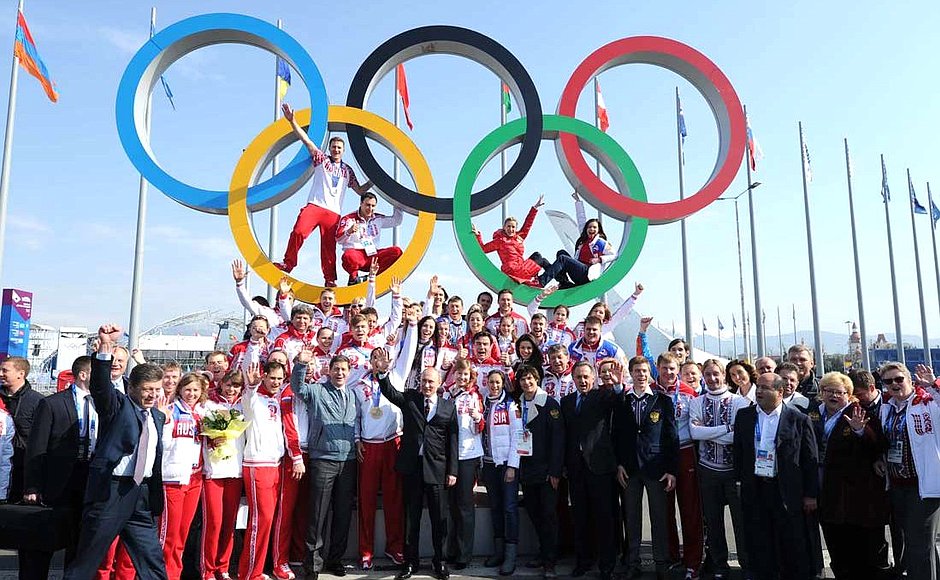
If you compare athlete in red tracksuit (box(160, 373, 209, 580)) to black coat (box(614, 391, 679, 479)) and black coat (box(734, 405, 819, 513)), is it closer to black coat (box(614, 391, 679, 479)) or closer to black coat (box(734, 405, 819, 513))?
black coat (box(614, 391, 679, 479))

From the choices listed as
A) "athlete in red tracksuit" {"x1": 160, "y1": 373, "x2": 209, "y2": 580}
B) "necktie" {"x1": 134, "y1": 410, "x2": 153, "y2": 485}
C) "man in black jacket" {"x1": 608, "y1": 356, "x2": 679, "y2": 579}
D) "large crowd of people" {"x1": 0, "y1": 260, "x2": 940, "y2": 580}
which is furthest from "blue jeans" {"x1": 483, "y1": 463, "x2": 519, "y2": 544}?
"necktie" {"x1": 134, "y1": 410, "x2": 153, "y2": 485}

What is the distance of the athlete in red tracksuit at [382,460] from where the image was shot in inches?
230

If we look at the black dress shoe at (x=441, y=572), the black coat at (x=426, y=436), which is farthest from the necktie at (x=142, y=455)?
the black dress shoe at (x=441, y=572)

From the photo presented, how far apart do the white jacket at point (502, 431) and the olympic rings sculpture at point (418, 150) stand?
2868mm

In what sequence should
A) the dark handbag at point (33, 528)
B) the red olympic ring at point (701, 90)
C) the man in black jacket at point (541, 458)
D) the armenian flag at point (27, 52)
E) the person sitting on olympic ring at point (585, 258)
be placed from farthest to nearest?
1. the armenian flag at point (27, 52)
2. the red olympic ring at point (701, 90)
3. the person sitting on olympic ring at point (585, 258)
4. the man in black jacket at point (541, 458)
5. the dark handbag at point (33, 528)

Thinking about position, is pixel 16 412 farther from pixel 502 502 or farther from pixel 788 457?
pixel 788 457

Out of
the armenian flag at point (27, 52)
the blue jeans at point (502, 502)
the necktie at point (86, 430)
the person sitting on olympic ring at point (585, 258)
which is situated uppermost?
the armenian flag at point (27, 52)

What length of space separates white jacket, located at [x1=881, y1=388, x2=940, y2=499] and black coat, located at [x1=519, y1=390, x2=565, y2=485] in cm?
258

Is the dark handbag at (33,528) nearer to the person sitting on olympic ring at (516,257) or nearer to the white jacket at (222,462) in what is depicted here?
the white jacket at (222,462)

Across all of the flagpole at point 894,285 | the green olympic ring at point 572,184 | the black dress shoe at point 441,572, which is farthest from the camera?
the flagpole at point 894,285

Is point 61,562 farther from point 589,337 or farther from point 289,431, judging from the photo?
point 589,337

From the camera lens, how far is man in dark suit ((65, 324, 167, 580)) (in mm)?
4152

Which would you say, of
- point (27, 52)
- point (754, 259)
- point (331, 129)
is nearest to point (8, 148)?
point (27, 52)

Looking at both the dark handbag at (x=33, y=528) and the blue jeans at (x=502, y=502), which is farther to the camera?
the blue jeans at (x=502, y=502)
